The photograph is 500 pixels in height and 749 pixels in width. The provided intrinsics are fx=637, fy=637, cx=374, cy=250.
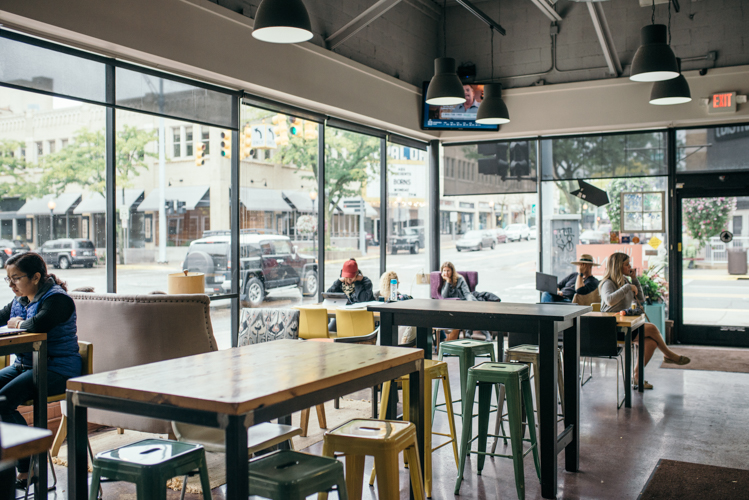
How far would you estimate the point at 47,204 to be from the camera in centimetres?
491

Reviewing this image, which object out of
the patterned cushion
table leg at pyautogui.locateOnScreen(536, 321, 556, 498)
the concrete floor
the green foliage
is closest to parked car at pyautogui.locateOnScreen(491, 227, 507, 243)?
the concrete floor

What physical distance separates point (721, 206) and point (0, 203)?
850 centimetres

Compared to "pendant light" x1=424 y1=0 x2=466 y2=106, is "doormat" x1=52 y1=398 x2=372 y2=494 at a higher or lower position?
lower

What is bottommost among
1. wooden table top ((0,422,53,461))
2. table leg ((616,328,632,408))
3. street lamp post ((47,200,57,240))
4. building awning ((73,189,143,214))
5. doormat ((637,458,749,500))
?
doormat ((637,458,749,500))

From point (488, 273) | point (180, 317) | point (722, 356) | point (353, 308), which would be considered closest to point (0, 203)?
point (180, 317)

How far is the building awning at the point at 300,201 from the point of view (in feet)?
24.0

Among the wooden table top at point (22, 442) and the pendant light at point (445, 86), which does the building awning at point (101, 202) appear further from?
the wooden table top at point (22, 442)

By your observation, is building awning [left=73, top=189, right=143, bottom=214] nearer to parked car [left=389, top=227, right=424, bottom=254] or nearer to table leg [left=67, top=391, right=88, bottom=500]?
table leg [left=67, top=391, right=88, bottom=500]

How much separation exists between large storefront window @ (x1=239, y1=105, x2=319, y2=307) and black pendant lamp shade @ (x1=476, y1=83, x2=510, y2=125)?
6.63ft

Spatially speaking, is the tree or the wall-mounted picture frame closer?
the tree

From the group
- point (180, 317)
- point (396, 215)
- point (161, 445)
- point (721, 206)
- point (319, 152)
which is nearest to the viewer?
point (161, 445)

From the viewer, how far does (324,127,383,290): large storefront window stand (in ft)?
26.3

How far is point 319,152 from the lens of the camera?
7.81 m

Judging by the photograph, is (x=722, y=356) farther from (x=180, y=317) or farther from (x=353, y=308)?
(x=180, y=317)
